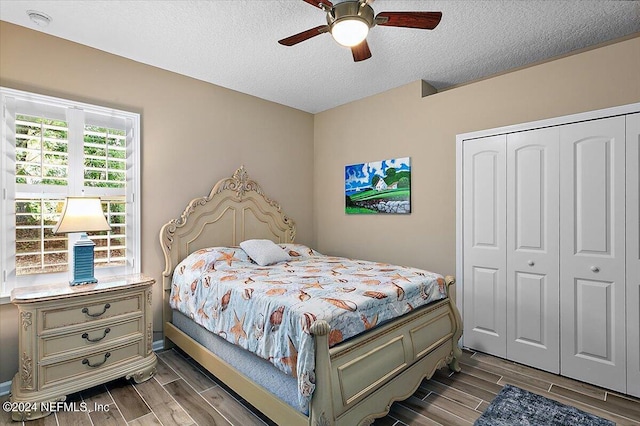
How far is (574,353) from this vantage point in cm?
262

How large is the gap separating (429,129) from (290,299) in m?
2.47

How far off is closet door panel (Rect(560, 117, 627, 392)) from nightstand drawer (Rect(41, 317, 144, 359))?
3.44 meters

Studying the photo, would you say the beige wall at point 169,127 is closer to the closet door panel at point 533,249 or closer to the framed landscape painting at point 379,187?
the framed landscape painting at point 379,187

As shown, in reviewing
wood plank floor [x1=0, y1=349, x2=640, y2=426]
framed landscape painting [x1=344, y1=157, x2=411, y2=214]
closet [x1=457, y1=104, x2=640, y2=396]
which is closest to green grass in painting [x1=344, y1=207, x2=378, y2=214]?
framed landscape painting [x1=344, y1=157, x2=411, y2=214]

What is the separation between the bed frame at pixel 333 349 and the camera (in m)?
1.67

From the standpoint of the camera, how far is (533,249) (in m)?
2.83

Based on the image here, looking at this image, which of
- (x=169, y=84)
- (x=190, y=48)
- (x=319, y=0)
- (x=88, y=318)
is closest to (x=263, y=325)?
(x=88, y=318)

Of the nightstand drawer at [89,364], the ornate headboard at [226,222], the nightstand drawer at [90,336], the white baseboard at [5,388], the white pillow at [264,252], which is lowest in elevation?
the white baseboard at [5,388]

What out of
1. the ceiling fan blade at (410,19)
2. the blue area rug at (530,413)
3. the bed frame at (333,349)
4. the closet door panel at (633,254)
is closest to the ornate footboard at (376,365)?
the bed frame at (333,349)

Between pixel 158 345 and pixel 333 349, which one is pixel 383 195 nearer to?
pixel 333 349

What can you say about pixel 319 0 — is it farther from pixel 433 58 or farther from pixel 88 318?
pixel 88 318

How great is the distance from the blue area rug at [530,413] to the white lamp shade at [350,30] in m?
2.53

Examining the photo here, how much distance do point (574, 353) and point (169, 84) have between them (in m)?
4.34

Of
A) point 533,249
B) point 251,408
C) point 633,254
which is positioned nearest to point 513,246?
point 533,249
